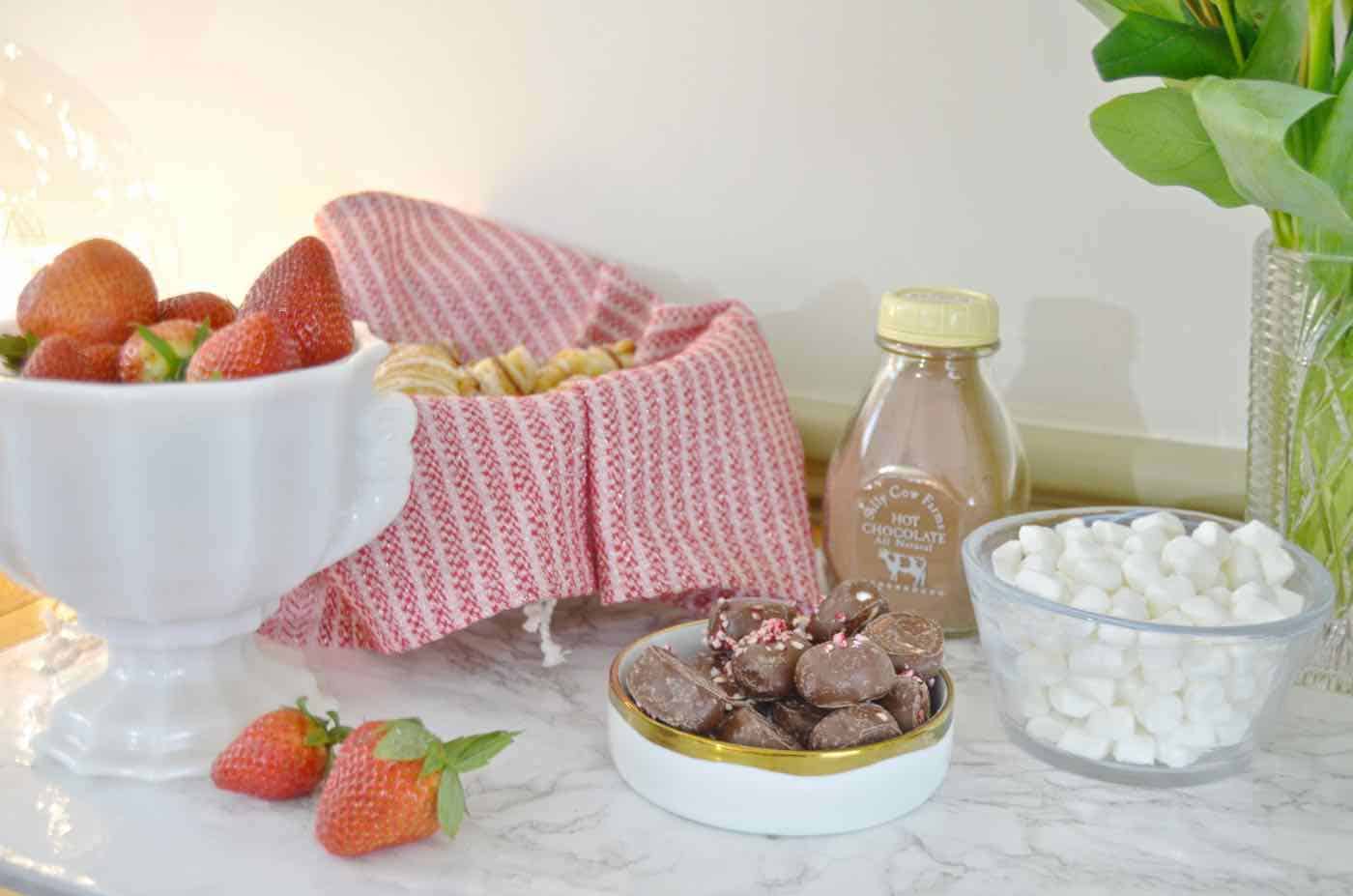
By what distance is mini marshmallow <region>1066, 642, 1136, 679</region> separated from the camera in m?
0.68

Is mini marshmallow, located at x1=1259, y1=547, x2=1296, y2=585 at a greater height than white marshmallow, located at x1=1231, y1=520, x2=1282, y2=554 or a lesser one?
lesser

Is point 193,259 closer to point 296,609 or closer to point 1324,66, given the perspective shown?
point 296,609

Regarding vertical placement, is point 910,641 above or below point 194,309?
below

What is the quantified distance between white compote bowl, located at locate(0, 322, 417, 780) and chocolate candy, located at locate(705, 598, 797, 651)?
0.16 metres

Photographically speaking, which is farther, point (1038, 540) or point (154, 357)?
point (1038, 540)

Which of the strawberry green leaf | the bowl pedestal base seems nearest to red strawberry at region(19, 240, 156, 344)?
the bowl pedestal base

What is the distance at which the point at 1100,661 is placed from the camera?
0.68 meters

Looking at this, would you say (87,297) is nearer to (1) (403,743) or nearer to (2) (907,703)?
(1) (403,743)

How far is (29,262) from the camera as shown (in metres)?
1.02

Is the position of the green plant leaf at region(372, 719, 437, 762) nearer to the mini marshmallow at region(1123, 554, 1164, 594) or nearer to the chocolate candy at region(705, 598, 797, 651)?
the chocolate candy at region(705, 598, 797, 651)

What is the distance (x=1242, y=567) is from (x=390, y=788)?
1.33 ft

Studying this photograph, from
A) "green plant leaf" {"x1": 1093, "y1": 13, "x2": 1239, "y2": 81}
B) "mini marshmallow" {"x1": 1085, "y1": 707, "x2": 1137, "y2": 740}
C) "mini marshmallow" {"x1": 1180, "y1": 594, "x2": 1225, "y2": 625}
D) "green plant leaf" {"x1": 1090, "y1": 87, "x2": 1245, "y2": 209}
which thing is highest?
"green plant leaf" {"x1": 1093, "y1": 13, "x2": 1239, "y2": 81}

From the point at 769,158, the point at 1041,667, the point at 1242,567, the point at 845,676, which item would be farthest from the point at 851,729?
the point at 769,158

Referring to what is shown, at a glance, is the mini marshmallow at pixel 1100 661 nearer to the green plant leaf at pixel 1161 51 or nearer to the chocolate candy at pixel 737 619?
the chocolate candy at pixel 737 619
